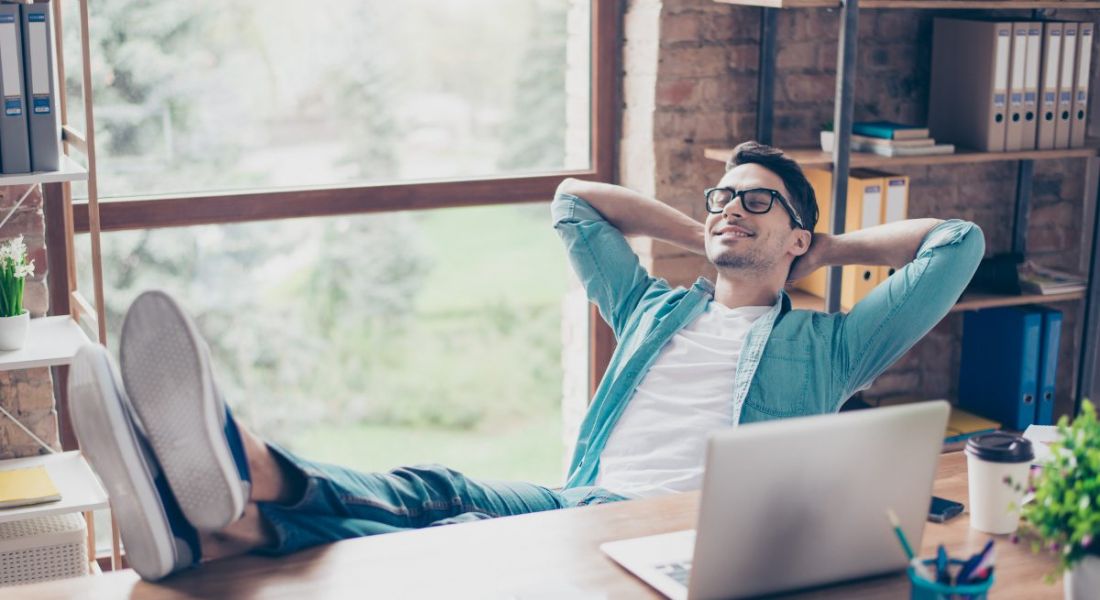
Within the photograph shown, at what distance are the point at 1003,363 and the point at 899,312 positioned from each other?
1.38m

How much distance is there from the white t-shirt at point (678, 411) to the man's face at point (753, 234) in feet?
0.33

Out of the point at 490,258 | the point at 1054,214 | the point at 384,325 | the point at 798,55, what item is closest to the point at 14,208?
the point at 384,325

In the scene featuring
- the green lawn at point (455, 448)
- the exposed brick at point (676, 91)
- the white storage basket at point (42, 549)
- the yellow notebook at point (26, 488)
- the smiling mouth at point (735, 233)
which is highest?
the exposed brick at point (676, 91)

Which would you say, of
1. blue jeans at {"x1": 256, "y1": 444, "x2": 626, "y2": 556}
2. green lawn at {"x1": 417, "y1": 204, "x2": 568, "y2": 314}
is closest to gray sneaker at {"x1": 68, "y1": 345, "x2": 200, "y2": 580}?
blue jeans at {"x1": 256, "y1": 444, "x2": 626, "y2": 556}

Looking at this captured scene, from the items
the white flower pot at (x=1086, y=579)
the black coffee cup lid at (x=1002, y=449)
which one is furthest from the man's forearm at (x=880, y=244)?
the white flower pot at (x=1086, y=579)

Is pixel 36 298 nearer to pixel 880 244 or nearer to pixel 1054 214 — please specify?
pixel 880 244

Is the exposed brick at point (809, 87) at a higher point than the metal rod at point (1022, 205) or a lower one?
higher

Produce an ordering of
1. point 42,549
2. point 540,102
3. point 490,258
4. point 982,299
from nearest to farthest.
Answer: point 42,549
point 982,299
point 540,102
point 490,258

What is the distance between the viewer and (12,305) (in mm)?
2574

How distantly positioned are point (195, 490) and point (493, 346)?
255cm

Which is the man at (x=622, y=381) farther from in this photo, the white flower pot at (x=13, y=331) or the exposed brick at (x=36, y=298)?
the exposed brick at (x=36, y=298)

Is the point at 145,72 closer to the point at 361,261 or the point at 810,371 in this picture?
the point at 361,261

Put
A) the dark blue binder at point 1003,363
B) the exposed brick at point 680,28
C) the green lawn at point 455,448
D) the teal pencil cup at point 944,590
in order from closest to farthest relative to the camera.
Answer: the teal pencil cup at point 944,590
the exposed brick at point 680,28
the dark blue binder at point 1003,363
the green lawn at point 455,448

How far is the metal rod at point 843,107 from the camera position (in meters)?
2.94
